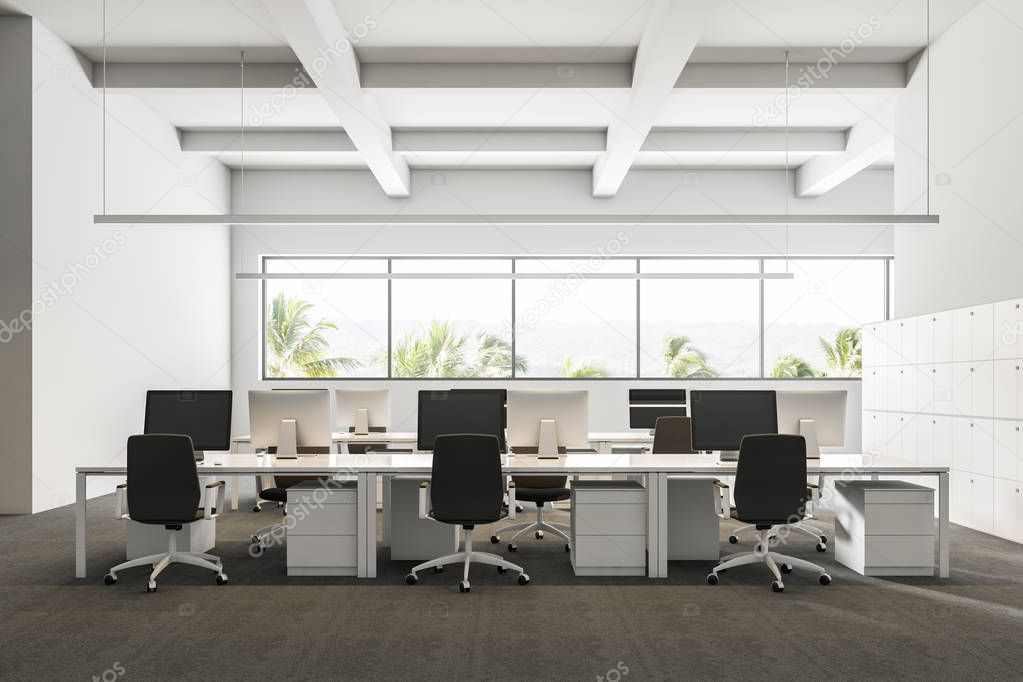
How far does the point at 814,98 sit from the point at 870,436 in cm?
380

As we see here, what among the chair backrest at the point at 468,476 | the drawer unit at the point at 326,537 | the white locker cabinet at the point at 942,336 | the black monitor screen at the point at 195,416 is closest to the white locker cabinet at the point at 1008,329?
the white locker cabinet at the point at 942,336

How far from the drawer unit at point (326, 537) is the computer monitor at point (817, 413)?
3.19m

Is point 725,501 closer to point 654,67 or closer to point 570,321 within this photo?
point 654,67

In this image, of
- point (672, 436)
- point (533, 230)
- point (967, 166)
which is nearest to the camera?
point (672, 436)

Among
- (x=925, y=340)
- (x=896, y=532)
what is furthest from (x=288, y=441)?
(x=925, y=340)

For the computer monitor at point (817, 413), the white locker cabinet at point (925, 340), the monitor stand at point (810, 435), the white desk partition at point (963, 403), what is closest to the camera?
the monitor stand at point (810, 435)

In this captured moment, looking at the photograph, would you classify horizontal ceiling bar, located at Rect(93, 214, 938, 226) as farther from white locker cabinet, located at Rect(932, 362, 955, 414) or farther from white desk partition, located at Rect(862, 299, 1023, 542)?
white locker cabinet, located at Rect(932, 362, 955, 414)

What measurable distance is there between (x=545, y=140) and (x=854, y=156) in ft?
12.5

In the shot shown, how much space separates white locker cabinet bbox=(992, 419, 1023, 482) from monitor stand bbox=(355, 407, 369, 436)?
5.64m

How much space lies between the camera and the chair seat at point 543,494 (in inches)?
233

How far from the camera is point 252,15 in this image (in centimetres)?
679

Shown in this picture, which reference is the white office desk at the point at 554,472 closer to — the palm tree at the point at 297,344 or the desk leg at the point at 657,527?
the desk leg at the point at 657,527

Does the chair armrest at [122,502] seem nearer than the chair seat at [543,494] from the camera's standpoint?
Yes

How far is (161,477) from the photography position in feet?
15.7
